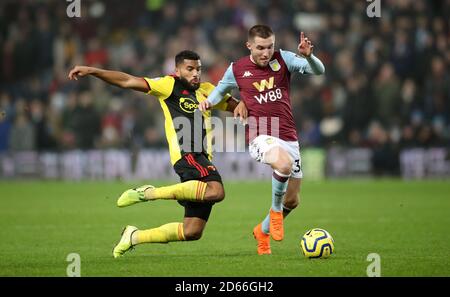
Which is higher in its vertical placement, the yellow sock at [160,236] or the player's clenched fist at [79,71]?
the player's clenched fist at [79,71]

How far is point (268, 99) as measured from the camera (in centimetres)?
966

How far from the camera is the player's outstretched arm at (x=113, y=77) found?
28.6 feet

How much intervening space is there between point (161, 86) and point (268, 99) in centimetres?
111

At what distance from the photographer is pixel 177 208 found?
632 inches

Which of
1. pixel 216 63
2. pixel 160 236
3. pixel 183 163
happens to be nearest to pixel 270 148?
pixel 183 163

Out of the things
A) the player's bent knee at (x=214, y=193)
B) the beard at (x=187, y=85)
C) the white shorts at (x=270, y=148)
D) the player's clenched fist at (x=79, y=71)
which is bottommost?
the player's bent knee at (x=214, y=193)

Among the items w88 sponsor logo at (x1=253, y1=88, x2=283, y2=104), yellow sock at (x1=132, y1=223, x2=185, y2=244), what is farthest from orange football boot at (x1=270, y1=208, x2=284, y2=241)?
w88 sponsor logo at (x1=253, y1=88, x2=283, y2=104)

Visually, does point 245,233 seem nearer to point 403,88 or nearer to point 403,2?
point 403,88

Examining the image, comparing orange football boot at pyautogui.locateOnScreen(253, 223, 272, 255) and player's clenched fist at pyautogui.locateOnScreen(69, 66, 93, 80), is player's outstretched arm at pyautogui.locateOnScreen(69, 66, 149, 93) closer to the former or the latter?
player's clenched fist at pyautogui.locateOnScreen(69, 66, 93, 80)

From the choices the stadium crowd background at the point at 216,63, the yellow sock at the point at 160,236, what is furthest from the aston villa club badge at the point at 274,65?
the stadium crowd background at the point at 216,63

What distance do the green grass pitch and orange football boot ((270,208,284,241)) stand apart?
0.24m

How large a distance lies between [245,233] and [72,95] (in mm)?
12236

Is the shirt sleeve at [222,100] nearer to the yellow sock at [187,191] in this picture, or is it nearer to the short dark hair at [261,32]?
the short dark hair at [261,32]

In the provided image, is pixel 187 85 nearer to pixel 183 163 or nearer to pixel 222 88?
pixel 222 88
